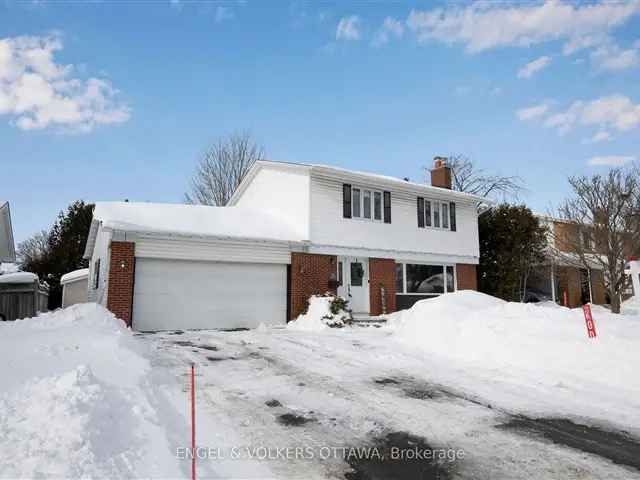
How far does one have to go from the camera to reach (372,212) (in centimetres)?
1727

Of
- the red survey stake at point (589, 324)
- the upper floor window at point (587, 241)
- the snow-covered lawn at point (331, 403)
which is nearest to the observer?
the snow-covered lawn at point (331, 403)

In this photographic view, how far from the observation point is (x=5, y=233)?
850 inches

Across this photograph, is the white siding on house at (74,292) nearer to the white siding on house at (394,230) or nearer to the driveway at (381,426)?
the white siding on house at (394,230)

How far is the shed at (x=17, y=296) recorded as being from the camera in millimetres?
14016

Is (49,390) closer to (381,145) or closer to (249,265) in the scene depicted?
(249,265)

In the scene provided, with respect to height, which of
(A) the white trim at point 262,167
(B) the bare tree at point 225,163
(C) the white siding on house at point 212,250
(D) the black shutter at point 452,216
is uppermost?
(B) the bare tree at point 225,163

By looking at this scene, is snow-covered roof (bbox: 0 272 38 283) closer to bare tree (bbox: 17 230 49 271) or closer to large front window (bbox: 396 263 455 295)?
large front window (bbox: 396 263 455 295)

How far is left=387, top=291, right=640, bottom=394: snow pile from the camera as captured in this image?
6602 mm

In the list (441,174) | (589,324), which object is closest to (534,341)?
(589,324)

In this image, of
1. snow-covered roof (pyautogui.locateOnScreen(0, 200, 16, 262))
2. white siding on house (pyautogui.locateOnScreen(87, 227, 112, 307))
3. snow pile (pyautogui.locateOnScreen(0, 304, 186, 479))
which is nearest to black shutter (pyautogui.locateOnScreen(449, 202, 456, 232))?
white siding on house (pyautogui.locateOnScreen(87, 227, 112, 307))

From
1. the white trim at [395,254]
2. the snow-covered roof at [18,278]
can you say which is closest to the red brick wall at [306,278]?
the white trim at [395,254]

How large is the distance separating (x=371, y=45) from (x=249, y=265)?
991 centimetres

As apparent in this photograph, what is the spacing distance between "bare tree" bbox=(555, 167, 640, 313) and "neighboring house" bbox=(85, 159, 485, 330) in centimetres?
540

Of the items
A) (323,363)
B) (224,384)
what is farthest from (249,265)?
(224,384)
